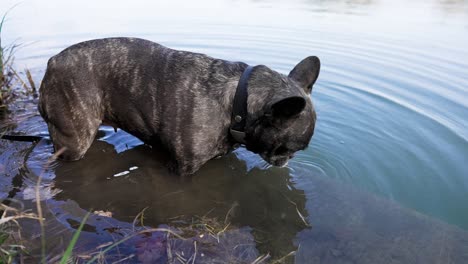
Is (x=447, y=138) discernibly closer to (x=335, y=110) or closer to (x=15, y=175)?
(x=335, y=110)

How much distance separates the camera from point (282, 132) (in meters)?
3.78

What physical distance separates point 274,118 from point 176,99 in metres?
1.03

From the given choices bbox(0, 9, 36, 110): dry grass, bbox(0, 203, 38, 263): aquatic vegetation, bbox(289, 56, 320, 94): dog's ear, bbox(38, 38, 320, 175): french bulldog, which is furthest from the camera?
bbox(0, 9, 36, 110): dry grass

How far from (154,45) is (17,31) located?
8.67 meters

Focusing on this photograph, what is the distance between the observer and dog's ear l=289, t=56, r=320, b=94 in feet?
13.4

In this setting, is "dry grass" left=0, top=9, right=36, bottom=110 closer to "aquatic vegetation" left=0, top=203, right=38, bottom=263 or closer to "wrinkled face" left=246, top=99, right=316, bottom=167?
"aquatic vegetation" left=0, top=203, right=38, bottom=263

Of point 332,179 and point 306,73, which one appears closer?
point 306,73

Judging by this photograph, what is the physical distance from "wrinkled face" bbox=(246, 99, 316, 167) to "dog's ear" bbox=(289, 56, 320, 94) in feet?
1.27

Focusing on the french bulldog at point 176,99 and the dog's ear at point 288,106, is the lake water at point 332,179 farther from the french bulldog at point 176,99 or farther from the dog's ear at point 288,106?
the dog's ear at point 288,106

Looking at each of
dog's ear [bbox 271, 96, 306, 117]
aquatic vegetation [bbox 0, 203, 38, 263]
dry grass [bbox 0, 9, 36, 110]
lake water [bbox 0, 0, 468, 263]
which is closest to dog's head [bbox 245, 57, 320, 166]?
dog's ear [bbox 271, 96, 306, 117]

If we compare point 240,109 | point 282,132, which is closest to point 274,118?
point 282,132

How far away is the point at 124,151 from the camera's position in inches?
207

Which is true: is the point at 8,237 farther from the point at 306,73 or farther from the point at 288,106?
the point at 306,73

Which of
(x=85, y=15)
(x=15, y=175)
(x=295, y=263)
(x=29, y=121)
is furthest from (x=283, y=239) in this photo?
(x=85, y=15)
